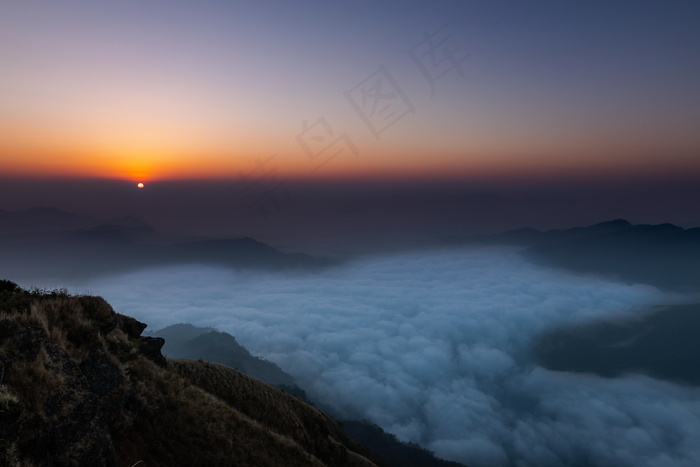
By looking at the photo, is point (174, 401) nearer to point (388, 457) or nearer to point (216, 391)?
point (216, 391)

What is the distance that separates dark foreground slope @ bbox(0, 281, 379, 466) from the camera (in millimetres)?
10617

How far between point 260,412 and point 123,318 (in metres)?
12.7

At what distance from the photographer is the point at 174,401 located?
16.6 metres

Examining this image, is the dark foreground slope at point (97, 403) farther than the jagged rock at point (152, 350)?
No

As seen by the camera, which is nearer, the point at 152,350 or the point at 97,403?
the point at 97,403

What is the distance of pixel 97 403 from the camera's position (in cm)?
1280

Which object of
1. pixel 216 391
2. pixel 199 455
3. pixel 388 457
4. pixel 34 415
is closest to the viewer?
pixel 34 415

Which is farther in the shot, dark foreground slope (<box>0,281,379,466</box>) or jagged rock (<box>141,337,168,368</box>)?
jagged rock (<box>141,337,168,368</box>)

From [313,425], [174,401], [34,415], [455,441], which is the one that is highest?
[34,415]

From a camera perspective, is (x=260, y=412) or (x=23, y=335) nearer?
(x=23, y=335)

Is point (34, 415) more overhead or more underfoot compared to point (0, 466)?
more overhead

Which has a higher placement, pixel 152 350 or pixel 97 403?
pixel 97 403

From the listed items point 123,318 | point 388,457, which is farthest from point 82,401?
point 388,457

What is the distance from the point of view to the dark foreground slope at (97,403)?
10.6 metres
